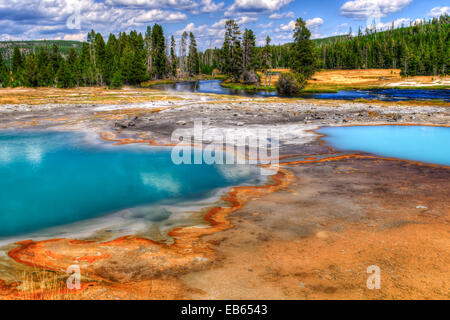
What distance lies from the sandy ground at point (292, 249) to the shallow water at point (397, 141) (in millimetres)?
2927

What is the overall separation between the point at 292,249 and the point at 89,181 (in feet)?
32.7

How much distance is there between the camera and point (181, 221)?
31.4ft

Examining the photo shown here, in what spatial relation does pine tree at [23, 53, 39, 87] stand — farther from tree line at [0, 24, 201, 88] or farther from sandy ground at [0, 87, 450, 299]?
sandy ground at [0, 87, 450, 299]

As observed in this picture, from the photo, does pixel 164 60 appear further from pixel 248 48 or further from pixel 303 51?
pixel 303 51

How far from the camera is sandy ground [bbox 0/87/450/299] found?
5754mm

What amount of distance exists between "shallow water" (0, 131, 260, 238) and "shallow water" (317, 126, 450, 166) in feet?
25.3

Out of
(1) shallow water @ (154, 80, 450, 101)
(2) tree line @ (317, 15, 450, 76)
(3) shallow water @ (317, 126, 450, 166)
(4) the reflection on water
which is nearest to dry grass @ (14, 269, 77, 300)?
(3) shallow water @ (317, 126, 450, 166)

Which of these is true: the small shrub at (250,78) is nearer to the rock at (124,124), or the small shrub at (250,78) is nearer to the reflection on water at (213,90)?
the reflection on water at (213,90)

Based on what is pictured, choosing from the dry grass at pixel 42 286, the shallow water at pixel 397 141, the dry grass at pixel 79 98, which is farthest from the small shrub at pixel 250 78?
the dry grass at pixel 42 286

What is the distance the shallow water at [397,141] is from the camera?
17.1 m

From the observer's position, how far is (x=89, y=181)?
14.2 metres
